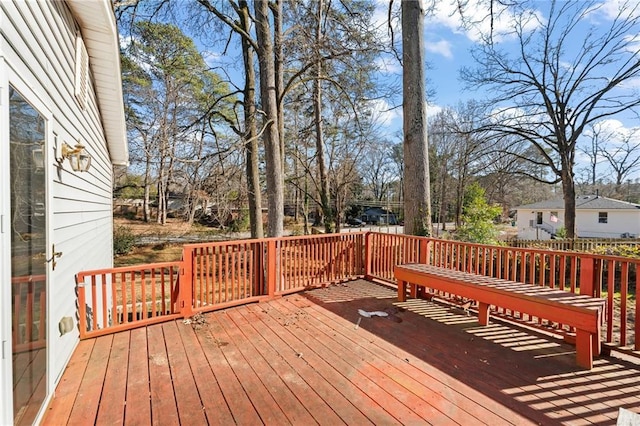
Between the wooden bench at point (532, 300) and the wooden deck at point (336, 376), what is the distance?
0.22 meters

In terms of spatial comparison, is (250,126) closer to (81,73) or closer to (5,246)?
(81,73)

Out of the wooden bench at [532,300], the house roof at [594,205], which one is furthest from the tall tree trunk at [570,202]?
the wooden bench at [532,300]

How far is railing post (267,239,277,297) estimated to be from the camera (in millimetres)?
4617

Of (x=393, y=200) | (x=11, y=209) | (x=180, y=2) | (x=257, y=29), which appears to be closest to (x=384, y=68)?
(x=257, y=29)

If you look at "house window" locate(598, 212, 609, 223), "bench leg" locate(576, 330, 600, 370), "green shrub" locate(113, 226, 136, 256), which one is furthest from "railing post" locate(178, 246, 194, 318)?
"house window" locate(598, 212, 609, 223)

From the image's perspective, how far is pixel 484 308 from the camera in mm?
3689

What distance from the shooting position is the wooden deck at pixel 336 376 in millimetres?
2123

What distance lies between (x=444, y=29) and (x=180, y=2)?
593 centimetres

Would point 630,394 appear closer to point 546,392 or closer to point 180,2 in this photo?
point 546,392

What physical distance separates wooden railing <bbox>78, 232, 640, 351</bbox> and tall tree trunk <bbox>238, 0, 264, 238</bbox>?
2.63m

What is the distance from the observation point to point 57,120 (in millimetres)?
2598

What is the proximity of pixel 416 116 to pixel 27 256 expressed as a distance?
5483mm

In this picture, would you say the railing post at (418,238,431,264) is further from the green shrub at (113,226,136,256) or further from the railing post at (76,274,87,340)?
the green shrub at (113,226,136,256)

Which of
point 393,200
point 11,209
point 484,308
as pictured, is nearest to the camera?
point 11,209
